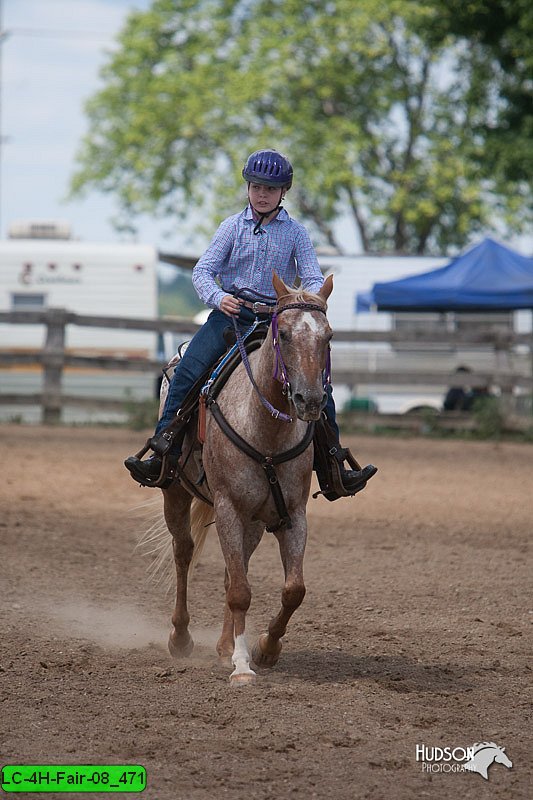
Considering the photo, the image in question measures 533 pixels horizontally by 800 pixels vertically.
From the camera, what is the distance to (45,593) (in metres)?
6.84

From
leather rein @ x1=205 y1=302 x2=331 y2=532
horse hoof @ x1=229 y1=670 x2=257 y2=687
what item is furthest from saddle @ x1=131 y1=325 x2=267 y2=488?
horse hoof @ x1=229 y1=670 x2=257 y2=687

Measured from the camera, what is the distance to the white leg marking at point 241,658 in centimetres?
501

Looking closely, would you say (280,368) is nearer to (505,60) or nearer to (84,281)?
(84,281)

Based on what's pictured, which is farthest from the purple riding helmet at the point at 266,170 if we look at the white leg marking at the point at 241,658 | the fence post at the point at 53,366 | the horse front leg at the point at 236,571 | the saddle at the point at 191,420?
the fence post at the point at 53,366

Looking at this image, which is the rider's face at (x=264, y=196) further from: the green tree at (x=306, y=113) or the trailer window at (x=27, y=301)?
the green tree at (x=306, y=113)

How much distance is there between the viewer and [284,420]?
198 inches

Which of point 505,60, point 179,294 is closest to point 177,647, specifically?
point 505,60

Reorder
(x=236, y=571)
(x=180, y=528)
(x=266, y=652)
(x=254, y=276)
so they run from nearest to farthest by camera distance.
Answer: (x=236, y=571), (x=266, y=652), (x=254, y=276), (x=180, y=528)

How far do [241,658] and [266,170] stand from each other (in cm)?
238

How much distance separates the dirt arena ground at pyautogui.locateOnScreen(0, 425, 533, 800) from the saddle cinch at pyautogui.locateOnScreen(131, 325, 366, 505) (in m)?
0.89

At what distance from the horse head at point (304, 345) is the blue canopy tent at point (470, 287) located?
13.4 meters

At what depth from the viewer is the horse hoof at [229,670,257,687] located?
494 centimetres

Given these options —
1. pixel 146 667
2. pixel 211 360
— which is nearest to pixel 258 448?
pixel 211 360

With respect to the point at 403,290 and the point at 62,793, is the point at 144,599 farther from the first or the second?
the point at 403,290
